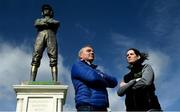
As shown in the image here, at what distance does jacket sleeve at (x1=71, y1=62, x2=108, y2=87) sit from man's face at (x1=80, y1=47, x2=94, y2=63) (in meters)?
0.27

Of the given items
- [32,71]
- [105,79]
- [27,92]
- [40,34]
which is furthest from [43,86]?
[105,79]

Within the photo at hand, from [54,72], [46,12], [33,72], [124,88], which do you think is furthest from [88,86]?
[46,12]

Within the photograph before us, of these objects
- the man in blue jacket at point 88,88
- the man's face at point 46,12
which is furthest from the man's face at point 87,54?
the man's face at point 46,12

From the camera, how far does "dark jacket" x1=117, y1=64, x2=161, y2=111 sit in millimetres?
4730

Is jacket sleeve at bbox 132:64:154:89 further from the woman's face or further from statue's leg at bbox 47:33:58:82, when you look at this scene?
statue's leg at bbox 47:33:58:82

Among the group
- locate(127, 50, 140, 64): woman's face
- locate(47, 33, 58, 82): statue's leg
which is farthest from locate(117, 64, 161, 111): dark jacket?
locate(47, 33, 58, 82): statue's leg

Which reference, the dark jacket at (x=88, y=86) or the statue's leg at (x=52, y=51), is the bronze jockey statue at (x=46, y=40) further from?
the dark jacket at (x=88, y=86)

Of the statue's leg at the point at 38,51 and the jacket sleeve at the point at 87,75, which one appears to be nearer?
the jacket sleeve at the point at 87,75

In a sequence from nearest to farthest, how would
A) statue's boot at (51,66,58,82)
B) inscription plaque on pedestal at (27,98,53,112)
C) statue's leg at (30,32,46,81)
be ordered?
inscription plaque on pedestal at (27,98,53,112) < statue's boot at (51,66,58,82) < statue's leg at (30,32,46,81)

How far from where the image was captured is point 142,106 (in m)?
4.76

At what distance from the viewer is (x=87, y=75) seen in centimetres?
498

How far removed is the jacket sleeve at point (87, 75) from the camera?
16.3 ft

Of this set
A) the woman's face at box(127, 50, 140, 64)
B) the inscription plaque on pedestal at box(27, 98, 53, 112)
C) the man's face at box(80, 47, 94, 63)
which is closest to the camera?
the woman's face at box(127, 50, 140, 64)

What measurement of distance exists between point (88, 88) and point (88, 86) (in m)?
0.04
